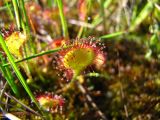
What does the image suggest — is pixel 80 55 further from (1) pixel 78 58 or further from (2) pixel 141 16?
(2) pixel 141 16

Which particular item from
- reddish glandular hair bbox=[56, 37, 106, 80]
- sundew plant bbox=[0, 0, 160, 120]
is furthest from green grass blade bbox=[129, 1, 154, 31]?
reddish glandular hair bbox=[56, 37, 106, 80]

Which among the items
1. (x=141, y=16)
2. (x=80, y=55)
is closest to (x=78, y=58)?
(x=80, y=55)

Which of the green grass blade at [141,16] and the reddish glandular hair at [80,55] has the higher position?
the green grass blade at [141,16]

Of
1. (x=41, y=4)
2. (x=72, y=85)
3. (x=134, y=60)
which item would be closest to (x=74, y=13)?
(x=41, y=4)

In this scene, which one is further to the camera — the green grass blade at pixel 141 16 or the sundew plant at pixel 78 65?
the green grass blade at pixel 141 16

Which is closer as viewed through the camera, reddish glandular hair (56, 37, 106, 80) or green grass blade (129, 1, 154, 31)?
reddish glandular hair (56, 37, 106, 80)

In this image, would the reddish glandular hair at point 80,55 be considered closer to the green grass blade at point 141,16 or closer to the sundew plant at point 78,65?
the sundew plant at point 78,65

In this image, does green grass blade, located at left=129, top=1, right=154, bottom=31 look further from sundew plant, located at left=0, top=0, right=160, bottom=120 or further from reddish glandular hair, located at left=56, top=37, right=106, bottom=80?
reddish glandular hair, located at left=56, top=37, right=106, bottom=80

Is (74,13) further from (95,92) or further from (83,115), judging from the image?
(83,115)

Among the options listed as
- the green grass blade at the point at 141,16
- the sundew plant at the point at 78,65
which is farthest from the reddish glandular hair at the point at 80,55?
the green grass blade at the point at 141,16
